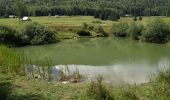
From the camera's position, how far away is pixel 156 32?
63.9 metres

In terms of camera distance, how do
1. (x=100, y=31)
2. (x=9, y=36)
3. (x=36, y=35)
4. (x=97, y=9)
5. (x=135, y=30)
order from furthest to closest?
(x=97, y=9)
(x=100, y=31)
(x=135, y=30)
(x=36, y=35)
(x=9, y=36)

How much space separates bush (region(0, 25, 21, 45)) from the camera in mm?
54469

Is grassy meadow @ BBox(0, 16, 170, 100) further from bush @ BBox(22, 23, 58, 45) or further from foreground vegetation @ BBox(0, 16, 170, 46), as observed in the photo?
bush @ BBox(22, 23, 58, 45)

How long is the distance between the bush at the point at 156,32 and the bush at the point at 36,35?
16964 millimetres

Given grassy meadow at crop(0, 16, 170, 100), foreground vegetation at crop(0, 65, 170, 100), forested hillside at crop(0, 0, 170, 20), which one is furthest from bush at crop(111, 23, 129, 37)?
foreground vegetation at crop(0, 65, 170, 100)

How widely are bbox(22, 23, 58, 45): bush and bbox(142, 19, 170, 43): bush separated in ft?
55.7

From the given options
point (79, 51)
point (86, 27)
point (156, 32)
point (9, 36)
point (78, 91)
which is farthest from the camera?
point (86, 27)

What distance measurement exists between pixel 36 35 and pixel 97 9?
212 feet

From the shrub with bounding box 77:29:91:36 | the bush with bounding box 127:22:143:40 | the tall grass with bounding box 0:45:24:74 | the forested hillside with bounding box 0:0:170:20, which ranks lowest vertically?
the forested hillside with bounding box 0:0:170:20

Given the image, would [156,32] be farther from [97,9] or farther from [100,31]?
[97,9]

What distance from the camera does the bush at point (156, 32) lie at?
6375cm

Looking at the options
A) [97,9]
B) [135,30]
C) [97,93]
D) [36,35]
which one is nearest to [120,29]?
[135,30]

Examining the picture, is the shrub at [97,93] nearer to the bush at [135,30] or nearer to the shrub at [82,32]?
the bush at [135,30]

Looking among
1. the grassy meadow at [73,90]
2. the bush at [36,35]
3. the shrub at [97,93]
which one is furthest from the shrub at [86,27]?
the shrub at [97,93]
